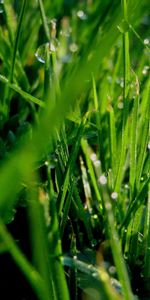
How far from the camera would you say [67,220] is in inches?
28.5

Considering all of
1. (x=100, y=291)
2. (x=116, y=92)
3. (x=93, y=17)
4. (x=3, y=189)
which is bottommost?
(x=100, y=291)

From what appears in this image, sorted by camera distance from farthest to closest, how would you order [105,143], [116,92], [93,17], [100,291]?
[93,17], [116,92], [105,143], [100,291]

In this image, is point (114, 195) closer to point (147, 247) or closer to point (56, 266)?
point (147, 247)

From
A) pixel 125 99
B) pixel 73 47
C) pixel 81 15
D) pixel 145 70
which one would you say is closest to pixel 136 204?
pixel 125 99

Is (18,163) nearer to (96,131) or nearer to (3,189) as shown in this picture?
(3,189)

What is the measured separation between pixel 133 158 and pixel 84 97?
0.26m

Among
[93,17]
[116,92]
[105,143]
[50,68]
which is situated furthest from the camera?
[93,17]

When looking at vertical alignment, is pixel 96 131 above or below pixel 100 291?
above

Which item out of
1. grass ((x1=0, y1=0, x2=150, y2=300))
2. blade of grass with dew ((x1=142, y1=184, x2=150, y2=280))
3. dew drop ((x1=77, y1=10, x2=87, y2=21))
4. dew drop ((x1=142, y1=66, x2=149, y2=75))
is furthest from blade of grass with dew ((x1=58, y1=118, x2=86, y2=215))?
dew drop ((x1=77, y1=10, x2=87, y2=21))

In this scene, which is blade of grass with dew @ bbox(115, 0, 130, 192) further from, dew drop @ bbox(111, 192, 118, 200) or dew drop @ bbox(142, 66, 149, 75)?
dew drop @ bbox(142, 66, 149, 75)

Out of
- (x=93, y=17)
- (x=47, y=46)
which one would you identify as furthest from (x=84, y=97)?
(x=93, y=17)

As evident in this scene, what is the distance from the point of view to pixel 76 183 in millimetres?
721

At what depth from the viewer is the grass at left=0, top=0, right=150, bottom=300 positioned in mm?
474

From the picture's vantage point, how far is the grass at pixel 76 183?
1.55 ft
